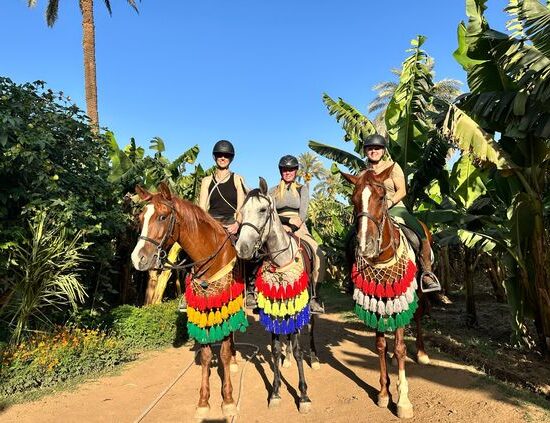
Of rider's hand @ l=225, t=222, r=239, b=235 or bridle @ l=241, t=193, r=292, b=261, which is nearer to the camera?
bridle @ l=241, t=193, r=292, b=261

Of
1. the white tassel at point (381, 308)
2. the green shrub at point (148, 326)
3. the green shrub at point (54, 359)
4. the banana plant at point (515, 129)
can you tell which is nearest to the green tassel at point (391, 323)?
the white tassel at point (381, 308)

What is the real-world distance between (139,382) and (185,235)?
3.10m

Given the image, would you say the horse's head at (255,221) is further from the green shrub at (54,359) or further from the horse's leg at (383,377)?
the green shrub at (54,359)

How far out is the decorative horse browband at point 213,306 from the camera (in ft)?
15.3

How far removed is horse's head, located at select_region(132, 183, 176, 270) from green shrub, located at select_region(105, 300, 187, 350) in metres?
4.29

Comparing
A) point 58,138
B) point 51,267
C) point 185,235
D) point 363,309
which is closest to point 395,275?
point 363,309

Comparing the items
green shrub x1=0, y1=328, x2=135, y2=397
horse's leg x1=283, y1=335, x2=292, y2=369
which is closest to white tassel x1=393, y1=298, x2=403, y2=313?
horse's leg x1=283, y1=335, x2=292, y2=369

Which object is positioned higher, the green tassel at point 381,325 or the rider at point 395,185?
the rider at point 395,185

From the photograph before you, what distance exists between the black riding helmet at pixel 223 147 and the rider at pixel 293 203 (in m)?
0.74

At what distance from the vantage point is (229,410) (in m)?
4.83

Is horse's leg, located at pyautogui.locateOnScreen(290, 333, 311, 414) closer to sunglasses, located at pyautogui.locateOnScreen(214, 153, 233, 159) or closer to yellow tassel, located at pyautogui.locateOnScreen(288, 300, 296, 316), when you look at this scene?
yellow tassel, located at pyautogui.locateOnScreen(288, 300, 296, 316)

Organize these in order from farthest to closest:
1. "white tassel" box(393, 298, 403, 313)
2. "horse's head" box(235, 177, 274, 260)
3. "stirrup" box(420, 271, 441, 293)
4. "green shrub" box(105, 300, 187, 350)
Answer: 1. "green shrub" box(105, 300, 187, 350)
2. "stirrup" box(420, 271, 441, 293)
3. "white tassel" box(393, 298, 403, 313)
4. "horse's head" box(235, 177, 274, 260)

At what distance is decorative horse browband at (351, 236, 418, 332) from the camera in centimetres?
460

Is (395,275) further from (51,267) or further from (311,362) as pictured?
(51,267)
